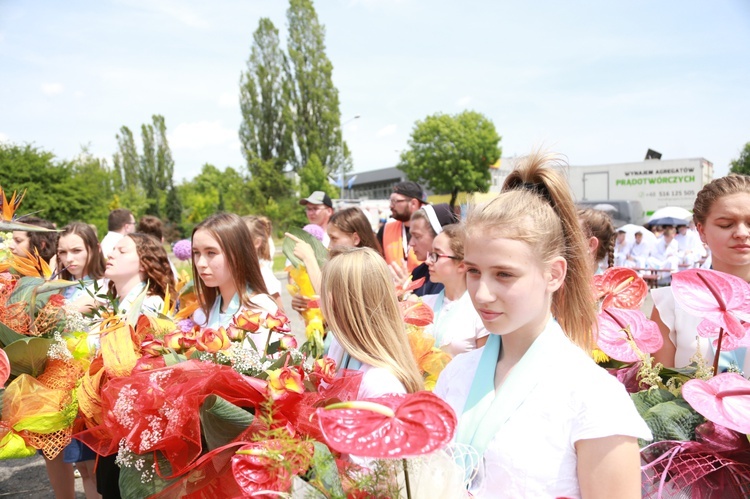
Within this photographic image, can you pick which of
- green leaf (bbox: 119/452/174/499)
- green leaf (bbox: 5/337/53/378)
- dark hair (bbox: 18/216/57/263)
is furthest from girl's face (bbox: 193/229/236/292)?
dark hair (bbox: 18/216/57/263)

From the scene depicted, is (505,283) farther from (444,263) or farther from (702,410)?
(444,263)

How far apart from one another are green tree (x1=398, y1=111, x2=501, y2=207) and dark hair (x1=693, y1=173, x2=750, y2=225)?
39.1 m

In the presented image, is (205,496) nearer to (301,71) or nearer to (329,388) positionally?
(329,388)

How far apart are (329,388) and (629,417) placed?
0.76 meters

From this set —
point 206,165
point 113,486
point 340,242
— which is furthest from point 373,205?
point 206,165

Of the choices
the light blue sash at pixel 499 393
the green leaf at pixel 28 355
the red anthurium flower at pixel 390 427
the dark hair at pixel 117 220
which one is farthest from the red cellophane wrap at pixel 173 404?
the dark hair at pixel 117 220

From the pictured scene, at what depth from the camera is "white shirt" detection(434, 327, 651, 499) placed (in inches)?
45.1

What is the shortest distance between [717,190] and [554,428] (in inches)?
50.0

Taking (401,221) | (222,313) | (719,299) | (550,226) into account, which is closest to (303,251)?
(222,313)

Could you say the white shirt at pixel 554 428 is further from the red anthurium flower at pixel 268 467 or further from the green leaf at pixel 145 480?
the green leaf at pixel 145 480

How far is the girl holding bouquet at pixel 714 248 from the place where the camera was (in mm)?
1851

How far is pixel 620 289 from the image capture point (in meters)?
1.97

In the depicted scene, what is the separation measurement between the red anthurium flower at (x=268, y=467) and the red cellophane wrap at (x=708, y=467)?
779 mm

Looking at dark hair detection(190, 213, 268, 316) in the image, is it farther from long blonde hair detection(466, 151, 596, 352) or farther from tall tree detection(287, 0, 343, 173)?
tall tree detection(287, 0, 343, 173)
